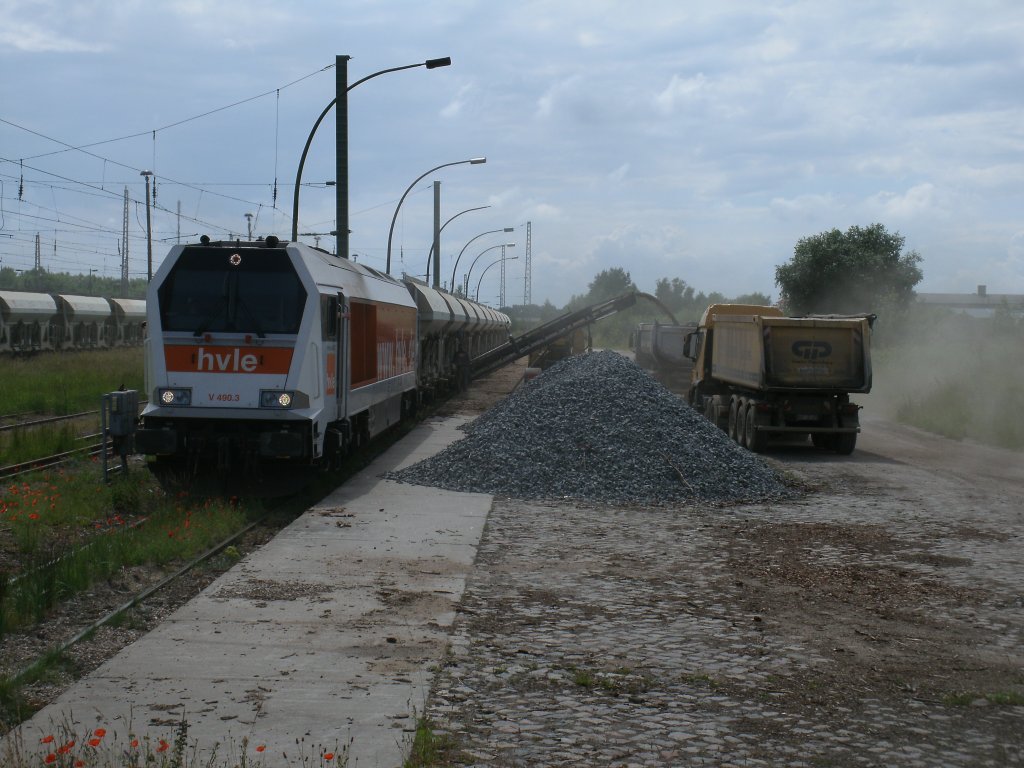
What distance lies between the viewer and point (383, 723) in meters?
5.78

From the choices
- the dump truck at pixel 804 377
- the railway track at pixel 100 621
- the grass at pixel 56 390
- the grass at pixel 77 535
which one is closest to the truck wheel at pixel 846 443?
the dump truck at pixel 804 377

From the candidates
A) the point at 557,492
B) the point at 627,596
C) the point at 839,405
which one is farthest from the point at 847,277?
the point at 627,596

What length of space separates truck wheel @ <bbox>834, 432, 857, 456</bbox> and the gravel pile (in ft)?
13.7

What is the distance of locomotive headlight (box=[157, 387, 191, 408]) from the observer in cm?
1315

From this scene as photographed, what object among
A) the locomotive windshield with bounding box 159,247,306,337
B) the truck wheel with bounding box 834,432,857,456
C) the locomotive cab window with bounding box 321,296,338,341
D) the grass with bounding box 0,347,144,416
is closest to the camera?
the locomotive windshield with bounding box 159,247,306,337

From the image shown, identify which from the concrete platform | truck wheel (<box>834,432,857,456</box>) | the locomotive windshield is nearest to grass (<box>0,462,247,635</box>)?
the concrete platform

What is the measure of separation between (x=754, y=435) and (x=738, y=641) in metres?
14.0

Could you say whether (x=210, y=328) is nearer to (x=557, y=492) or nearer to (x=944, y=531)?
(x=557, y=492)

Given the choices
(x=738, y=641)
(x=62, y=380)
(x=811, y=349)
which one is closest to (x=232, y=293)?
(x=738, y=641)

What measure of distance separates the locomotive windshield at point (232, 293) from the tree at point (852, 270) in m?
46.0

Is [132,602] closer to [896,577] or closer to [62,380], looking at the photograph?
[896,577]

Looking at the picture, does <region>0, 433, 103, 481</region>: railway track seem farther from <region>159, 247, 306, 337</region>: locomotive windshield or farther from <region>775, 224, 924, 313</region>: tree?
<region>775, 224, 924, 313</region>: tree

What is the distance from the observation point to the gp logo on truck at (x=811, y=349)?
20859 millimetres

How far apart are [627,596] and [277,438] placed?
5.49 metres
